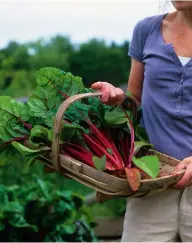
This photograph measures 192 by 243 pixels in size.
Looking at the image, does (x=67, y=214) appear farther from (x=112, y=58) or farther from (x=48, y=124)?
(x=48, y=124)

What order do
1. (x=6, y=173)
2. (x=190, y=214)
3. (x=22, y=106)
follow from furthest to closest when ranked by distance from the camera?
1. (x=6, y=173)
2. (x=22, y=106)
3. (x=190, y=214)

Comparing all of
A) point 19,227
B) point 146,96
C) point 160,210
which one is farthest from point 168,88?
point 19,227

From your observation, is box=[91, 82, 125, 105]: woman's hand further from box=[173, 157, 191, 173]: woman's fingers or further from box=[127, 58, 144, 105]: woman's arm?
box=[173, 157, 191, 173]: woman's fingers

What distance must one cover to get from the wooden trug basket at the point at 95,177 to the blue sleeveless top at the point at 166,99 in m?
0.09

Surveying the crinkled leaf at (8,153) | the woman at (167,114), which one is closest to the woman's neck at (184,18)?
the woman at (167,114)

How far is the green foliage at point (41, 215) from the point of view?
4012 mm

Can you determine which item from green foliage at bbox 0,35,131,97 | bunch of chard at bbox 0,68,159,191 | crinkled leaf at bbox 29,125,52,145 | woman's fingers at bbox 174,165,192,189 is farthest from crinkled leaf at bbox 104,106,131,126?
green foliage at bbox 0,35,131,97

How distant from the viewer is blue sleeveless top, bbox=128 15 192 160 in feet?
7.47

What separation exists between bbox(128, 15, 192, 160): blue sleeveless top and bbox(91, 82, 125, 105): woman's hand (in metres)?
0.10

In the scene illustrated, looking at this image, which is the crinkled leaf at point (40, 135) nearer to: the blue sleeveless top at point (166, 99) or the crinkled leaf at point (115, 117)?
the crinkled leaf at point (115, 117)

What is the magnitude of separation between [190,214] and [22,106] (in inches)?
27.6

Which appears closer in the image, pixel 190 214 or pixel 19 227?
pixel 190 214

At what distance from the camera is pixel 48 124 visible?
2312 mm

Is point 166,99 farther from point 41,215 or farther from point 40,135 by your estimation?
point 41,215
